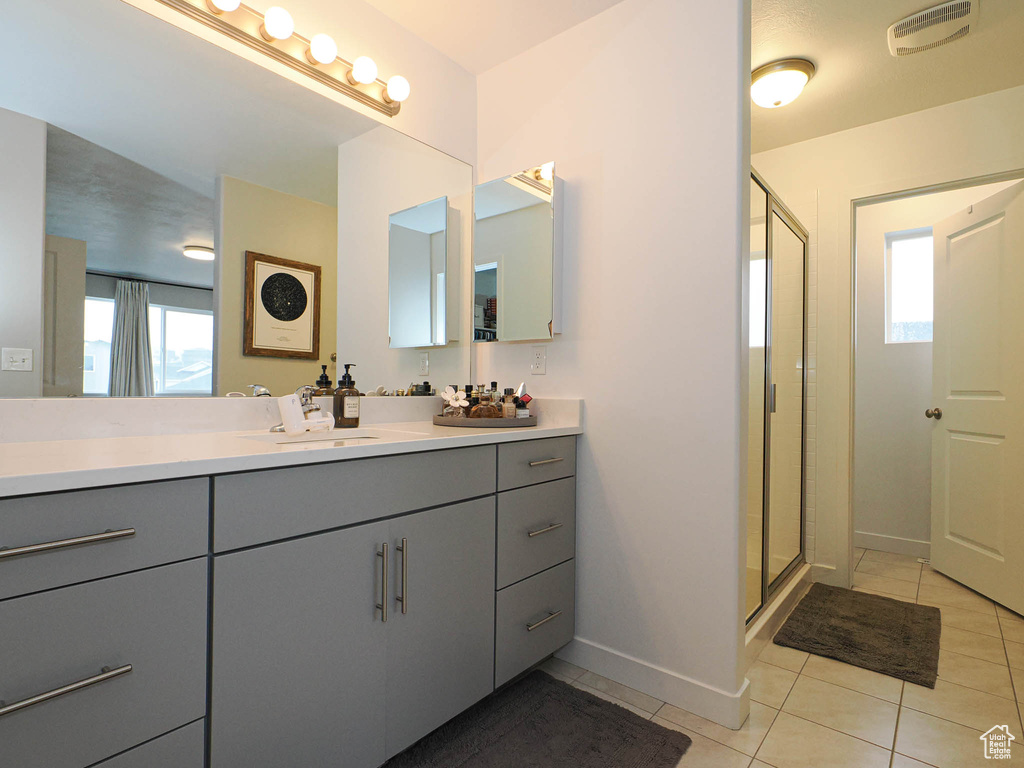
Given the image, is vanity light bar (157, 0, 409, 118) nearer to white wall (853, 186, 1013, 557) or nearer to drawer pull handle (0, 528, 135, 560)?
drawer pull handle (0, 528, 135, 560)

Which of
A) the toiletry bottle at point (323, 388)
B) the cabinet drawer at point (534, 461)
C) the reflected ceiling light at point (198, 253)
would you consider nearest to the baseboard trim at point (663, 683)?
the cabinet drawer at point (534, 461)

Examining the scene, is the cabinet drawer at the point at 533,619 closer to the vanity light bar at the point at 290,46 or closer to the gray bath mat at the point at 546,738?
the gray bath mat at the point at 546,738

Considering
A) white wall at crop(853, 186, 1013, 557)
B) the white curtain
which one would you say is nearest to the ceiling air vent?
white wall at crop(853, 186, 1013, 557)

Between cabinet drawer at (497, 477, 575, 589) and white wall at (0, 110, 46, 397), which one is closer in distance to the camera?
white wall at (0, 110, 46, 397)

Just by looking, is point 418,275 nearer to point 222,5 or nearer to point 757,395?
point 222,5

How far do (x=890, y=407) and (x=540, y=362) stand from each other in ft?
8.78

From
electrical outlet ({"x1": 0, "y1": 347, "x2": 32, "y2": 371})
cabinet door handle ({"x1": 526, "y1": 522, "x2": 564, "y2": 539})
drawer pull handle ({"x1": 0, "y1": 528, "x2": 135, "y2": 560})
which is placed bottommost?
cabinet door handle ({"x1": 526, "y1": 522, "x2": 564, "y2": 539})

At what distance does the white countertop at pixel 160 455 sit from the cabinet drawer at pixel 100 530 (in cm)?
2

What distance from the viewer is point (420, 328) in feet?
7.26

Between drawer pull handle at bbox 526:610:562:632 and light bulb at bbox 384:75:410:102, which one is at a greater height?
light bulb at bbox 384:75:410:102

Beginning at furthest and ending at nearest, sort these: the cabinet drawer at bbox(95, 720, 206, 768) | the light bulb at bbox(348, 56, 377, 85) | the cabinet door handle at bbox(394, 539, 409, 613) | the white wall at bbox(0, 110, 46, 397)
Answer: the light bulb at bbox(348, 56, 377, 85)
the cabinet door handle at bbox(394, 539, 409, 613)
the white wall at bbox(0, 110, 46, 397)
the cabinet drawer at bbox(95, 720, 206, 768)

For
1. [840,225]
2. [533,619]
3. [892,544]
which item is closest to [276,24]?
[533,619]

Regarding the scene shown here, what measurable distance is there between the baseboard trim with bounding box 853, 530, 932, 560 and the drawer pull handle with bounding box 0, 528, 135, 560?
3.86 metres

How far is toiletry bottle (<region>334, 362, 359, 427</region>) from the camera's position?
179cm
